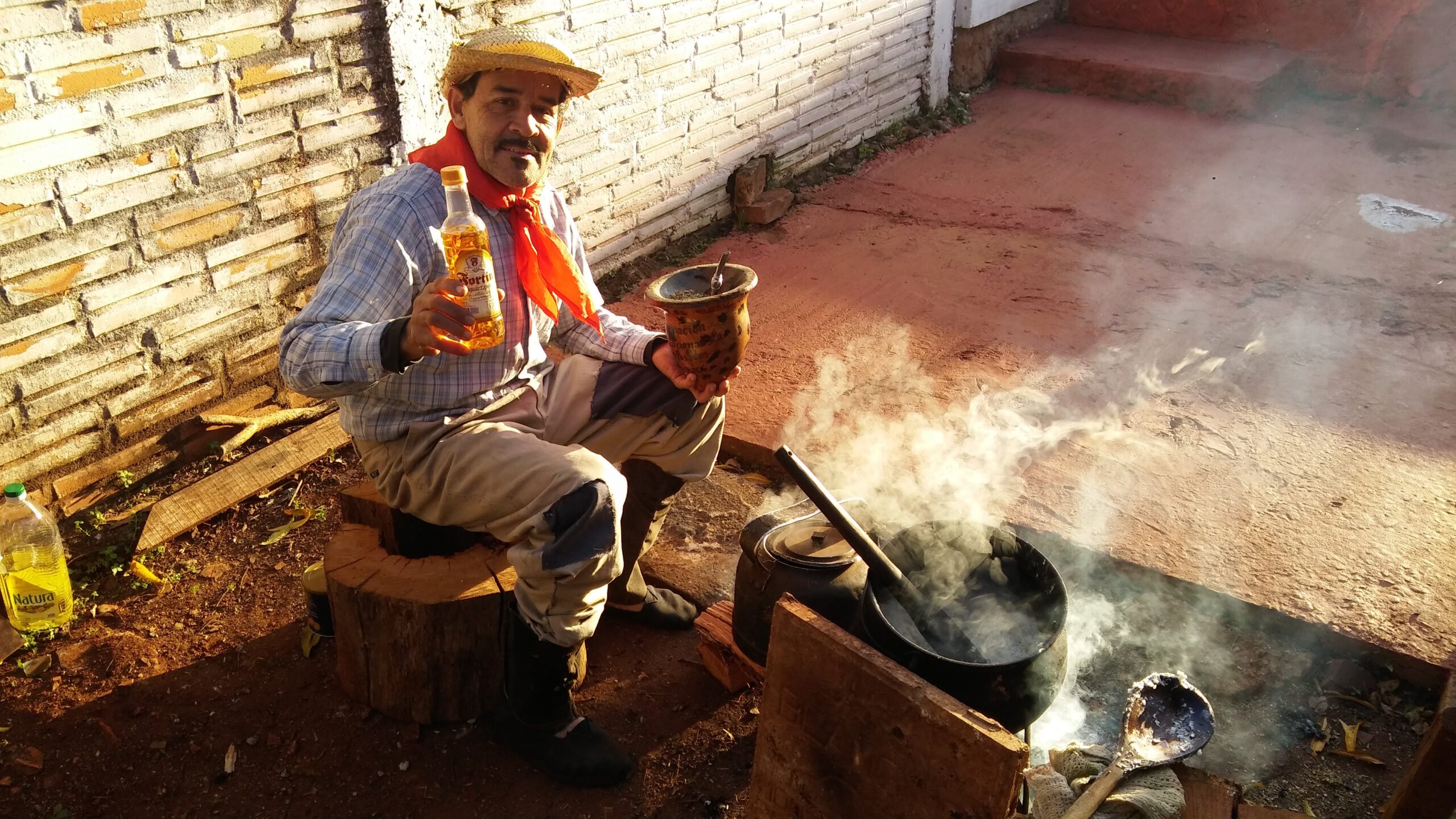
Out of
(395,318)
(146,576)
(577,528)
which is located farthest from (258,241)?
(577,528)

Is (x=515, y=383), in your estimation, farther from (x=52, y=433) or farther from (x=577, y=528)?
(x=52, y=433)

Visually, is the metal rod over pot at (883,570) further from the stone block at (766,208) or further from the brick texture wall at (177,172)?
the stone block at (766,208)

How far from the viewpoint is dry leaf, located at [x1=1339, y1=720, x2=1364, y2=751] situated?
3201mm

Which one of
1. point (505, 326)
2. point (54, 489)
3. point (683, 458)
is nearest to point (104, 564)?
point (54, 489)

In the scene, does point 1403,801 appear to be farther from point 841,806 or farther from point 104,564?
point 104,564

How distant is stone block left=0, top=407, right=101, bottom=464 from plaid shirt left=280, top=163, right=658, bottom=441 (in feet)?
5.13

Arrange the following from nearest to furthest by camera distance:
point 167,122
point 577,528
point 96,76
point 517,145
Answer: point 577,528, point 517,145, point 96,76, point 167,122

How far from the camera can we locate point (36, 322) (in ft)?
12.7

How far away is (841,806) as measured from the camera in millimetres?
2572

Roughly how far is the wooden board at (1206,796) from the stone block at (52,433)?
4028 mm

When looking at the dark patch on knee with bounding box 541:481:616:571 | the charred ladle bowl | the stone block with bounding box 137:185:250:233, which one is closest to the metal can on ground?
the dark patch on knee with bounding box 541:481:616:571

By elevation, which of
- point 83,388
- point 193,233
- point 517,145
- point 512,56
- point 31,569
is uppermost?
point 512,56

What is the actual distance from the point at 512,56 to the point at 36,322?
7.31 feet

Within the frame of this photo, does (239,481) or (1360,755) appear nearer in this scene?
(1360,755)
